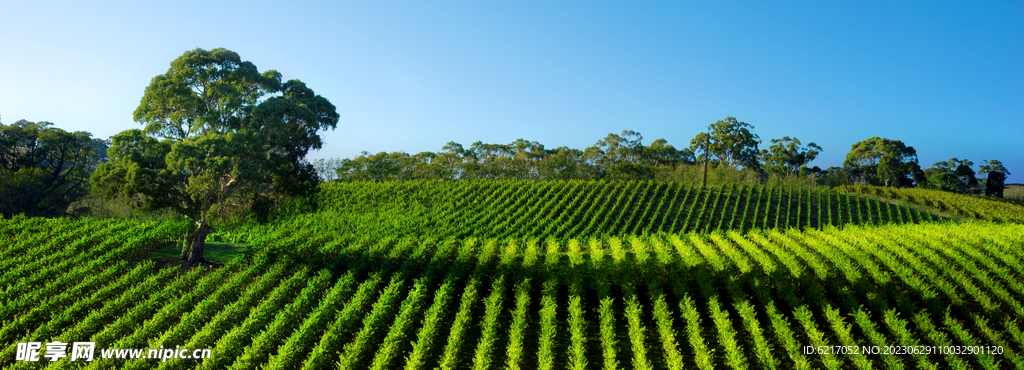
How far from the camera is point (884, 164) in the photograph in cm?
5394

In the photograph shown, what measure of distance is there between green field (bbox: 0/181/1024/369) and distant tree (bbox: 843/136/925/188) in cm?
4205

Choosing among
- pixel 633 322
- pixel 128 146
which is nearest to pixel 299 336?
pixel 633 322

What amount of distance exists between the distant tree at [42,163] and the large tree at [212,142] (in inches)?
485

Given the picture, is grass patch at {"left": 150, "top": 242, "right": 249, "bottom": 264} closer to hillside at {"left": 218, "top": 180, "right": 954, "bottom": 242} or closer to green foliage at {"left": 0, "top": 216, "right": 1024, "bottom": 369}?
green foliage at {"left": 0, "top": 216, "right": 1024, "bottom": 369}

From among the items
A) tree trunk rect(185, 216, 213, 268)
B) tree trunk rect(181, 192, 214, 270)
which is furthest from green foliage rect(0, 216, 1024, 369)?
tree trunk rect(185, 216, 213, 268)

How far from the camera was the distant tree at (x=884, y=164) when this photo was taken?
2126 inches

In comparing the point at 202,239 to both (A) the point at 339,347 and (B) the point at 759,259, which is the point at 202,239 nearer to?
(A) the point at 339,347

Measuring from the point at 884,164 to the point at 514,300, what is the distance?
57.5 meters

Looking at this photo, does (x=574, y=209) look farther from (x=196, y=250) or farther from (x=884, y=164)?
(x=884, y=164)

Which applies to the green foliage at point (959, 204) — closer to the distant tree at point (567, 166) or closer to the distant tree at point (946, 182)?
the distant tree at point (946, 182)

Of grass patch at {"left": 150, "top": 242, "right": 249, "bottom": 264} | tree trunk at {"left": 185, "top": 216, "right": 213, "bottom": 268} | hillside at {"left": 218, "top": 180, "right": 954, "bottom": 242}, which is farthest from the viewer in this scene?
hillside at {"left": 218, "top": 180, "right": 954, "bottom": 242}

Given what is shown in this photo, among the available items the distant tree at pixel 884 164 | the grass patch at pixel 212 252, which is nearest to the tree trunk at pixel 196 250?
the grass patch at pixel 212 252

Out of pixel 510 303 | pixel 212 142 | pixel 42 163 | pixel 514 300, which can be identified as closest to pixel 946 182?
pixel 514 300

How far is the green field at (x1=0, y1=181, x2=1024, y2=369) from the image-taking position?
34.1 ft
